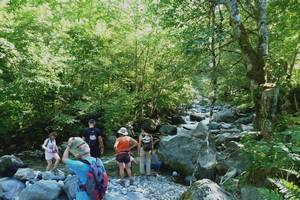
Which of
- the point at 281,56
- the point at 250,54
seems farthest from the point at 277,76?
the point at 281,56

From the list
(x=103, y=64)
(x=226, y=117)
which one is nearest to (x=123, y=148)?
(x=103, y=64)

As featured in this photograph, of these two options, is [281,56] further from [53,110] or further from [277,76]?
[53,110]

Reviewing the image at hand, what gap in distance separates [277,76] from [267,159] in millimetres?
4926

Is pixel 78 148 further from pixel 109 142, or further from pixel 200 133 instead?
pixel 109 142

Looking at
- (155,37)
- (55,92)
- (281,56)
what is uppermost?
(155,37)

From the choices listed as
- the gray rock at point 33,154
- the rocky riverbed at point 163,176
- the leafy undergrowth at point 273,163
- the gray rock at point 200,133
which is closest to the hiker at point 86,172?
the leafy undergrowth at point 273,163

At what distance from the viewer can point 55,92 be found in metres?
18.2

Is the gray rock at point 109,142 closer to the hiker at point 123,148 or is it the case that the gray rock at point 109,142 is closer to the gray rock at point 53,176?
the hiker at point 123,148

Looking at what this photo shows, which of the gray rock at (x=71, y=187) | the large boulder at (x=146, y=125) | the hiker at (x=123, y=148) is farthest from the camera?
the large boulder at (x=146, y=125)

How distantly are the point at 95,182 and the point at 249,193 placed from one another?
9.07 feet

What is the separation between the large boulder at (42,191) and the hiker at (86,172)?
5.14 metres

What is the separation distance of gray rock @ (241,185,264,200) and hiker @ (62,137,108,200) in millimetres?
2564

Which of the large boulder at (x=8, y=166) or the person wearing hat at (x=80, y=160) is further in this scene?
the large boulder at (x=8, y=166)

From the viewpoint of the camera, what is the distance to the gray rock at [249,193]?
623cm
